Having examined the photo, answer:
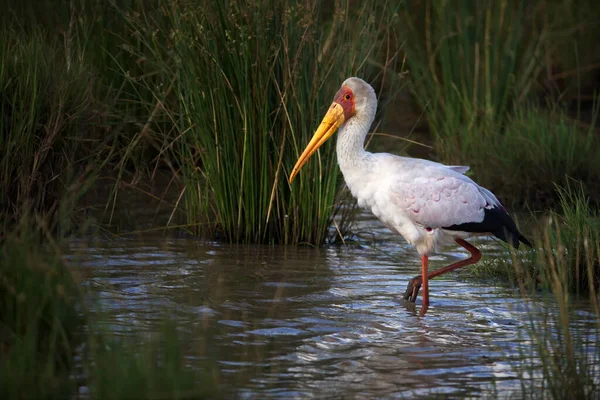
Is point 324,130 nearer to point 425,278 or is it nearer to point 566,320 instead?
point 425,278

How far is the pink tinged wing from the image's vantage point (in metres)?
6.31

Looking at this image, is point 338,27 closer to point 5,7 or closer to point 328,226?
point 328,226

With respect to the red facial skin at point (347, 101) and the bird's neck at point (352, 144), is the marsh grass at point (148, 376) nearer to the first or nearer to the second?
the bird's neck at point (352, 144)

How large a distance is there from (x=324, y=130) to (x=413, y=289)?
1250mm

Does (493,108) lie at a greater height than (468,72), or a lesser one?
lesser

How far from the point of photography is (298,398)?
4.23 meters

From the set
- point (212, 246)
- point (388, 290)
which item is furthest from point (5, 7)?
point (388, 290)

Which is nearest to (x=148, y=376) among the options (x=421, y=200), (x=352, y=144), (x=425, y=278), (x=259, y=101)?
(x=425, y=278)

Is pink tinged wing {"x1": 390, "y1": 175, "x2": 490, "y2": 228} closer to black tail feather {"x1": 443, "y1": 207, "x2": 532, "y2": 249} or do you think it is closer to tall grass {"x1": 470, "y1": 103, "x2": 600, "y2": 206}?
black tail feather {"x1": 443, "y1": 207, "x2": 532, "y2": 249}

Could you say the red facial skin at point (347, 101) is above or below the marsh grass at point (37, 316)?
above

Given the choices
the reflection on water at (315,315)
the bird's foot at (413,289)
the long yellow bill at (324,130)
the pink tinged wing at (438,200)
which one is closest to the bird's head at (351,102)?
the long yellow bill at (324,130)

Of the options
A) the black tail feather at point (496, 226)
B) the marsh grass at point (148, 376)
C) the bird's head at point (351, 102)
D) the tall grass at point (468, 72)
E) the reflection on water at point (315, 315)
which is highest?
the tall grass at point (468, 72)

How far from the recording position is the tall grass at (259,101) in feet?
23.5

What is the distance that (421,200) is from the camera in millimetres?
6312
